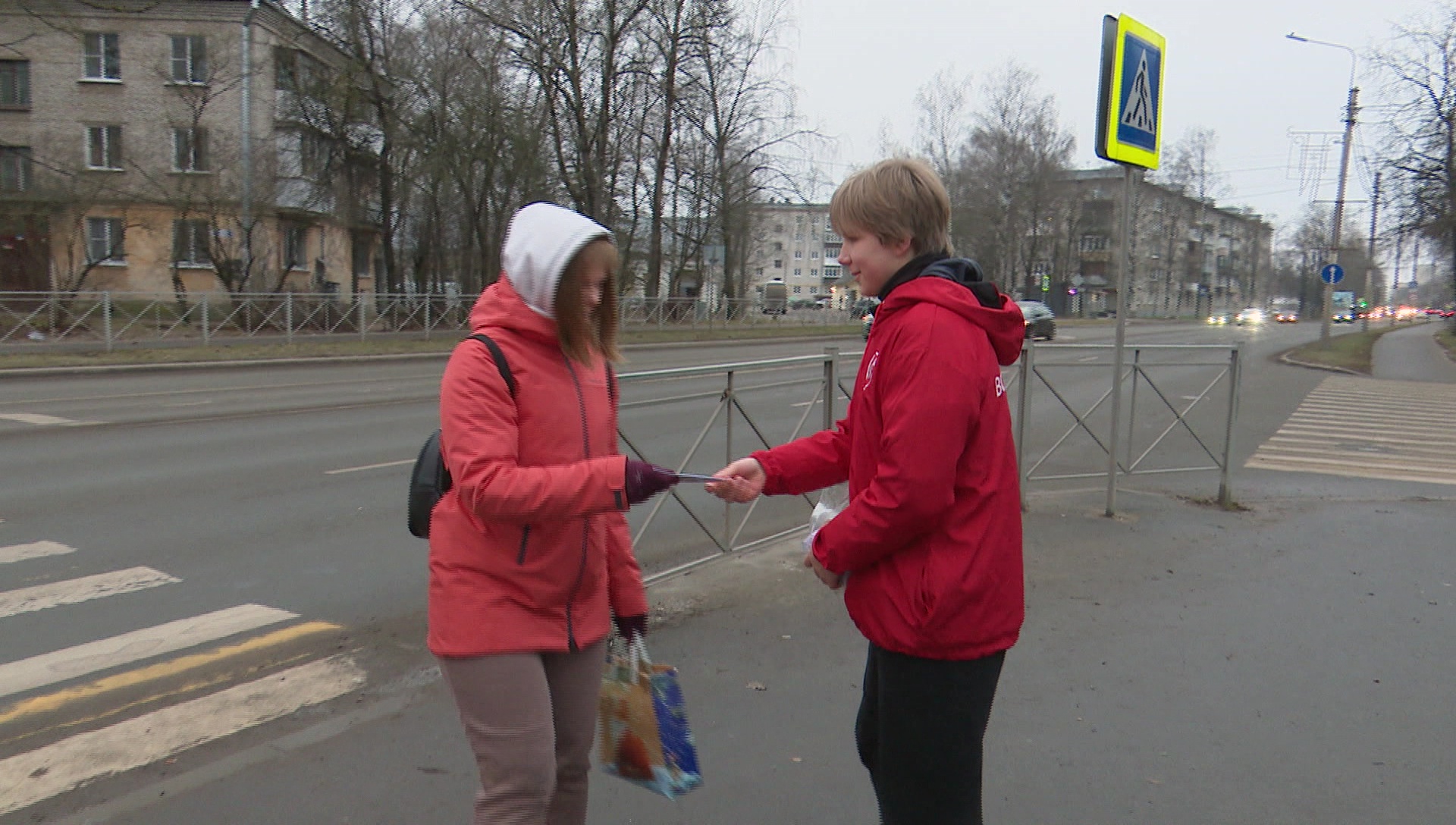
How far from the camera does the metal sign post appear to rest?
21.5ft

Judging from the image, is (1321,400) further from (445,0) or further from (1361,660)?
(445,0)

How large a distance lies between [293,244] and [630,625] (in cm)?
3133

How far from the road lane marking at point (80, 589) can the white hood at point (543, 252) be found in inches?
177

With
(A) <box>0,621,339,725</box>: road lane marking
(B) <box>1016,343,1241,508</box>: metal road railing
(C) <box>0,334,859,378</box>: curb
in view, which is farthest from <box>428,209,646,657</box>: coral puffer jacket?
(C) <box>0,334,859,378</box>: curb

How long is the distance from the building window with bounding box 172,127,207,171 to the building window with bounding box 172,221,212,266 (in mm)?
2198

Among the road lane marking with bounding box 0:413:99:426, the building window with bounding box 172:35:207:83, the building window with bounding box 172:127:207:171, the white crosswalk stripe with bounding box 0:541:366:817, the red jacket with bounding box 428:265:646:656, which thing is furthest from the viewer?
the building window with bounding box 172:35:207:83

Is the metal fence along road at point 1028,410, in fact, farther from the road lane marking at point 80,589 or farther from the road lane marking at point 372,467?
the road lane marking at point 372,467

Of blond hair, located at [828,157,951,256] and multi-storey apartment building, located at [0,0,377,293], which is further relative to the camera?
multi-storey apartment building, located at [0,0,377,293]

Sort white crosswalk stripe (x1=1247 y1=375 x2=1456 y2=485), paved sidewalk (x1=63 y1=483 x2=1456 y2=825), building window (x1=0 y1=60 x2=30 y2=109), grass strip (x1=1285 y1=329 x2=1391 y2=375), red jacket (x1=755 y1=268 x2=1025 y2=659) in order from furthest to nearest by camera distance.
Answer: building window (x1=0 y1=60 x2=30 y2=109) < grass strip (x1=1285 y1=329 x2=1391 y2=375) < white crosswalk stripe (x1=1247 y1=375 x2=1456 y2=485) < paved sidewalk (x1=63 y1=483 x2=1456 y2=825) < red jacket (x1=755 y1=268 x2=1025 y2=659)

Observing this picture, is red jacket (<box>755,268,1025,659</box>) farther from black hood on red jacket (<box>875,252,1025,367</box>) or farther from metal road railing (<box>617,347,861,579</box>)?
metal road railing (<box>617,347,861,579</box>)

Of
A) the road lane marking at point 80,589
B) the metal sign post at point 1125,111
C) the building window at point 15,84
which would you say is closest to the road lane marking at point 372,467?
the road lane marking at point 80,589

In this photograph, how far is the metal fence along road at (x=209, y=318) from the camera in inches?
795

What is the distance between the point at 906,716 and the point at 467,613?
3.14 ft

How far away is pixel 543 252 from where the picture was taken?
7.25 ft
